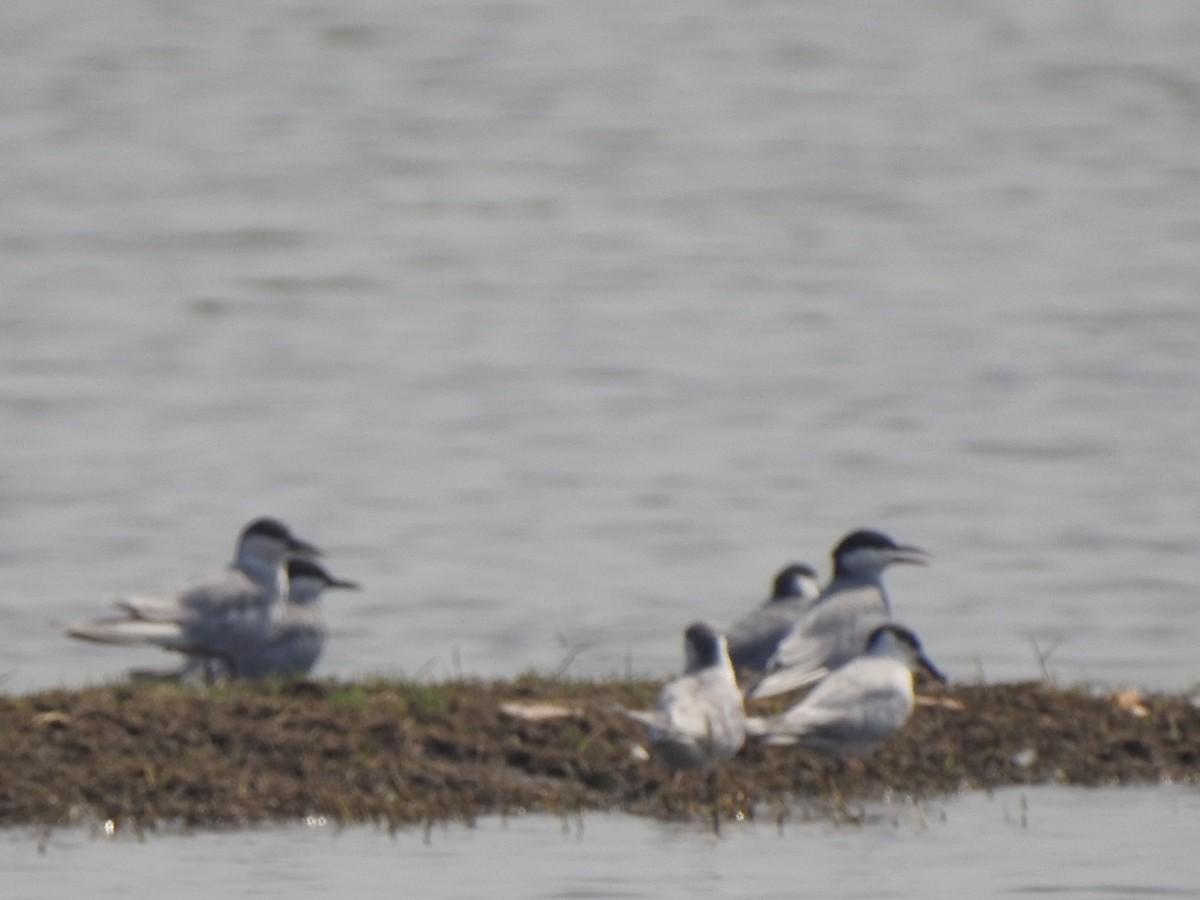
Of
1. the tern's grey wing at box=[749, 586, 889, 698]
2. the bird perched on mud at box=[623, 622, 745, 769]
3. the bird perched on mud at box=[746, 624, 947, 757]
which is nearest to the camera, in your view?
the bird perched on mud at box=[623, 622, 745, 769]

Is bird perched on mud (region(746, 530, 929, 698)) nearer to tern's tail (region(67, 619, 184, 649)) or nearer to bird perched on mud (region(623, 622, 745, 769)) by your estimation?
bird perched on mud (region(623, 622, 745, 769))

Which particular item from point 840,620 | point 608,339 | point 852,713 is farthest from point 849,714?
point 608,339

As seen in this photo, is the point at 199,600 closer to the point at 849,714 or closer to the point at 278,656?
the point at 278,656

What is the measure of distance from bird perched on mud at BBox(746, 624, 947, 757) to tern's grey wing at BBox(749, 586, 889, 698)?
3.65ft

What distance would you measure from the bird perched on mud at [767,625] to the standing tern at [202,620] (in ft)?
7.00

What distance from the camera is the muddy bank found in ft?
37.9

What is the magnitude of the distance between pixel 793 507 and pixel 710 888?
38.2 ft

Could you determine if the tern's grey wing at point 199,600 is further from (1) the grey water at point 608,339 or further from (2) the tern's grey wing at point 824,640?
(2) the tern's grey wing at point 824,640

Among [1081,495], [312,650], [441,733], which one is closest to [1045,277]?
[1081,495]

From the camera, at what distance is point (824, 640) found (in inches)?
553

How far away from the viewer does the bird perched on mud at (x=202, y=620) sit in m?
14.4

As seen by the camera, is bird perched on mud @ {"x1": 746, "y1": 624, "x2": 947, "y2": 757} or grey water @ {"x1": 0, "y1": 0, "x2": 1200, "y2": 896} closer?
A: bird perched on mud @ {"x1": 746, "y1": 624, "x2": 947, "y2": 757}

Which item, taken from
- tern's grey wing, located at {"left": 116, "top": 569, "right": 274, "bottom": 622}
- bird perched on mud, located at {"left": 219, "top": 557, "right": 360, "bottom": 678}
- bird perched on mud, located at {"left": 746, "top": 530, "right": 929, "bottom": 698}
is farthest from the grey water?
bird perched on mud, located at {"left": 746, "top": 530, "right": 929, "bottom": 698}

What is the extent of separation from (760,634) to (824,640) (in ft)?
2.90
